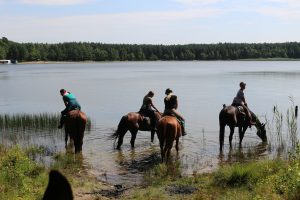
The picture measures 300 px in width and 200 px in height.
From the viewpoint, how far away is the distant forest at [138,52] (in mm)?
174125

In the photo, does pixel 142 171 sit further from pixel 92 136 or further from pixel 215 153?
pixel 92 136

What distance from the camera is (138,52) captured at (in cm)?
19262

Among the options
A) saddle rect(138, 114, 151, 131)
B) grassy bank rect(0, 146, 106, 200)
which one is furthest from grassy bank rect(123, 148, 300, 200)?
saddle rect(138, 114, 151, 131)

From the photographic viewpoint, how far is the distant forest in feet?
571

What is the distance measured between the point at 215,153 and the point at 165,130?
375cm

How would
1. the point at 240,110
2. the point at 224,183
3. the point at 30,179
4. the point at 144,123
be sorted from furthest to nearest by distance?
the point at 240,110
the point at 144,123
the point at 30,179
the point at 224,183

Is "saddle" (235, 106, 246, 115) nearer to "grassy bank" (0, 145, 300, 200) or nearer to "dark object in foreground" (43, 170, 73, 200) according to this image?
"grassy bank" (0, 145, 300, 200)

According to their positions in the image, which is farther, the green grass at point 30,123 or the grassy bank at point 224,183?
the green grass at point 30,123

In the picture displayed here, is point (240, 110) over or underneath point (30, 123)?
over

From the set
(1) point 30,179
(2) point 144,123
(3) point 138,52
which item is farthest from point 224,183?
(3) point 138,52

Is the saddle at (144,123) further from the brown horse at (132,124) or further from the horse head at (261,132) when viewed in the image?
the horse head at (261,132)

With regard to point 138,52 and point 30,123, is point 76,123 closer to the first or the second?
point 30,123

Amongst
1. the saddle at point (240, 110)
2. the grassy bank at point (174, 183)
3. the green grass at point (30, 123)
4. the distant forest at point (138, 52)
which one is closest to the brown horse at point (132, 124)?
the saddle at point (240, 110)

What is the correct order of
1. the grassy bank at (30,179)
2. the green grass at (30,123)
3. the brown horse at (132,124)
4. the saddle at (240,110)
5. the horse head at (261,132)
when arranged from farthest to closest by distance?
the green grass at (30,123) < the horse head at (261,132) < the saddle at (240,110) < the brown horse at (132,124) < the grassy bank at (30,179)
